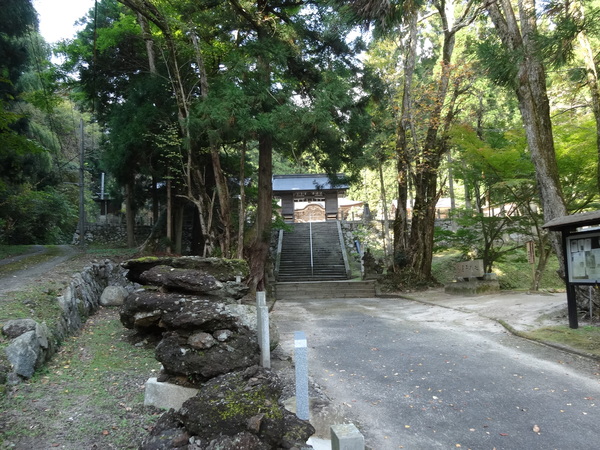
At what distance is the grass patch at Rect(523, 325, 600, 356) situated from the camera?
5656 millimetres

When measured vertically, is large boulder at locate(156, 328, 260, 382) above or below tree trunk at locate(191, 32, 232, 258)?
below

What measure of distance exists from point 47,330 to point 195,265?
2.41 meters

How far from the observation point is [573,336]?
618 cm

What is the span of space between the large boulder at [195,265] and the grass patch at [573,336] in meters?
5.10

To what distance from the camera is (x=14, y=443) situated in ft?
10.4

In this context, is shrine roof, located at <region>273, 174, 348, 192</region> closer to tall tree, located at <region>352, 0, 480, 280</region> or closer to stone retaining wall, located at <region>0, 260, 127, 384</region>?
tall tree, located at <region>352, 0, 480, 280</region>

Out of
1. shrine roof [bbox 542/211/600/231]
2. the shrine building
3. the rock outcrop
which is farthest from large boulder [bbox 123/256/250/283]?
the shrine building

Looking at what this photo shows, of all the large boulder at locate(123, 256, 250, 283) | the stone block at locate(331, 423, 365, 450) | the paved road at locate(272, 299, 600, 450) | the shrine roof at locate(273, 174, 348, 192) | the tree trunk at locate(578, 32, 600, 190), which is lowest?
the paved road at locate(272, 299, 600, 450)

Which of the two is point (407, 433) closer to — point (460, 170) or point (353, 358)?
point (353, 358)

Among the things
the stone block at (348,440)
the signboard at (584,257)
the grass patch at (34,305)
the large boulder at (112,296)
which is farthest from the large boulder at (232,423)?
the large boulder at (112,296)

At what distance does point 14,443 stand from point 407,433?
324 centimetres

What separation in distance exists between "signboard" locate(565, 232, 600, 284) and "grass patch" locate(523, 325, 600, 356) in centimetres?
84

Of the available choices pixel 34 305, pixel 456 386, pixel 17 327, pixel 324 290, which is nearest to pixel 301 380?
pixel 456 386

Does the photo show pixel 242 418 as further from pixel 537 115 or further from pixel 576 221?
pixel 537 115
